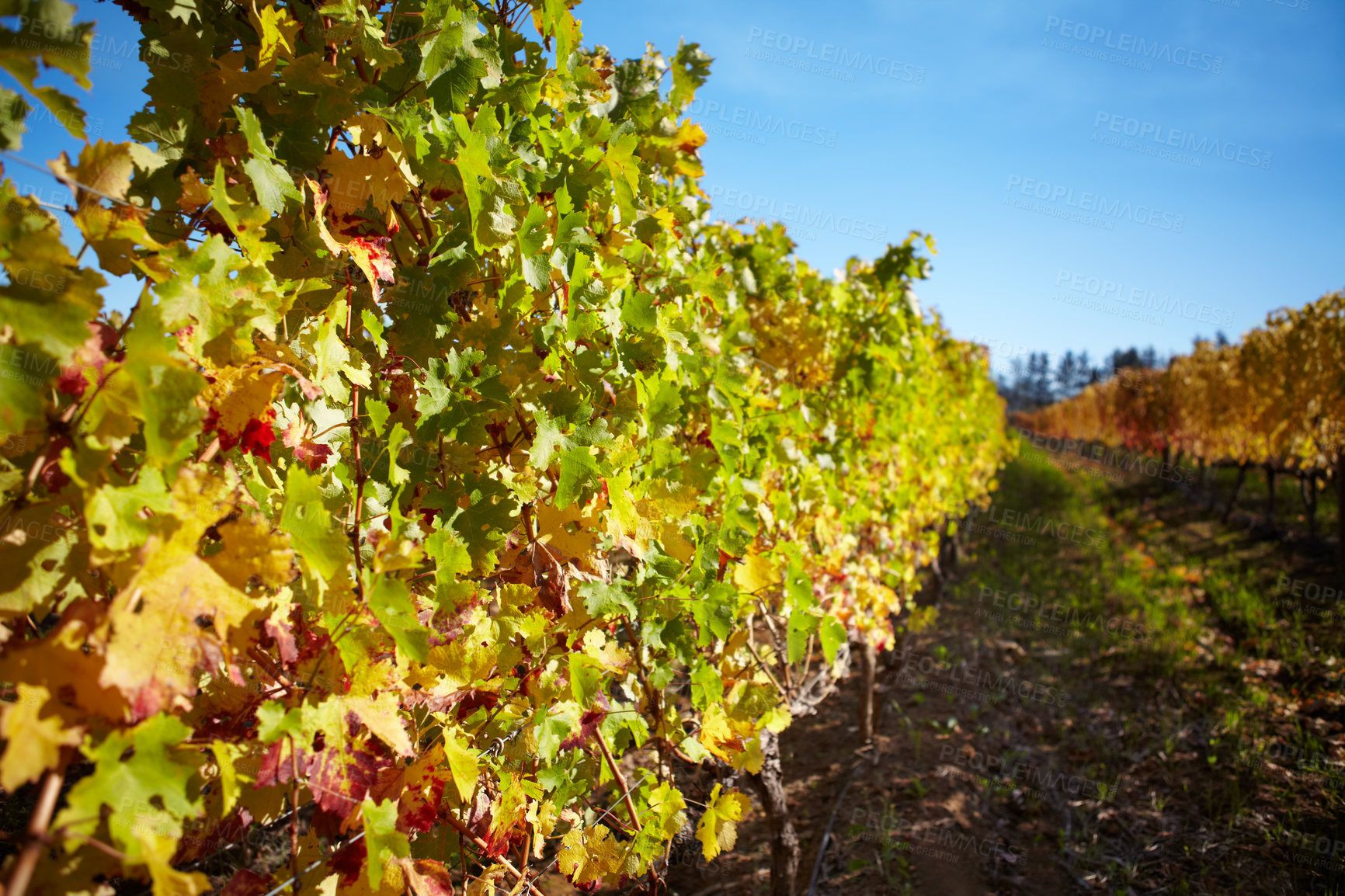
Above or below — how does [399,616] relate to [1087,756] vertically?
above

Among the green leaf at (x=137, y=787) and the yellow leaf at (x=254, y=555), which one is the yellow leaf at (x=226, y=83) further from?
the green leaf at (x=137, y=787)

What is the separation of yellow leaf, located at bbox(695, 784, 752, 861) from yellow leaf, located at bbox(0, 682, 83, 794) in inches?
54.0

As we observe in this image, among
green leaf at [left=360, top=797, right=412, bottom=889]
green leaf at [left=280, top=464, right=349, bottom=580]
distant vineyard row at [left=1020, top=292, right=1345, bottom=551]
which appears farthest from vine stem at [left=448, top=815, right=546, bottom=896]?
distant vineyard row at [left=1020, top=292, right=1345, bottom=551]

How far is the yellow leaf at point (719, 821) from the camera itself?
5.41 feet

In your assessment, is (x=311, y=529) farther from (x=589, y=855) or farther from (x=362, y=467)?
(x=589, y=855)

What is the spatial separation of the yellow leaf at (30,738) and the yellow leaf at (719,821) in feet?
4.50

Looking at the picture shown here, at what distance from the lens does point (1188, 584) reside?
30.7 ft

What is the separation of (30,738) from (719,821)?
1542 millimetres

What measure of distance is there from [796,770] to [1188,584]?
7.39 meters

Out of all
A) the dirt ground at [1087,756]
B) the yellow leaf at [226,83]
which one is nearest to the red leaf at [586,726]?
the yellow leaf at [226,83]

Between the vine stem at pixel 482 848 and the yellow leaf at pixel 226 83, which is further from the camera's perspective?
the vine stem at pixel 482 848

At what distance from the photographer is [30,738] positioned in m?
0.55

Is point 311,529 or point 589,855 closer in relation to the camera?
point 311,529

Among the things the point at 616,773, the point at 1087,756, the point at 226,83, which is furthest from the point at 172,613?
the point at 1087,756
